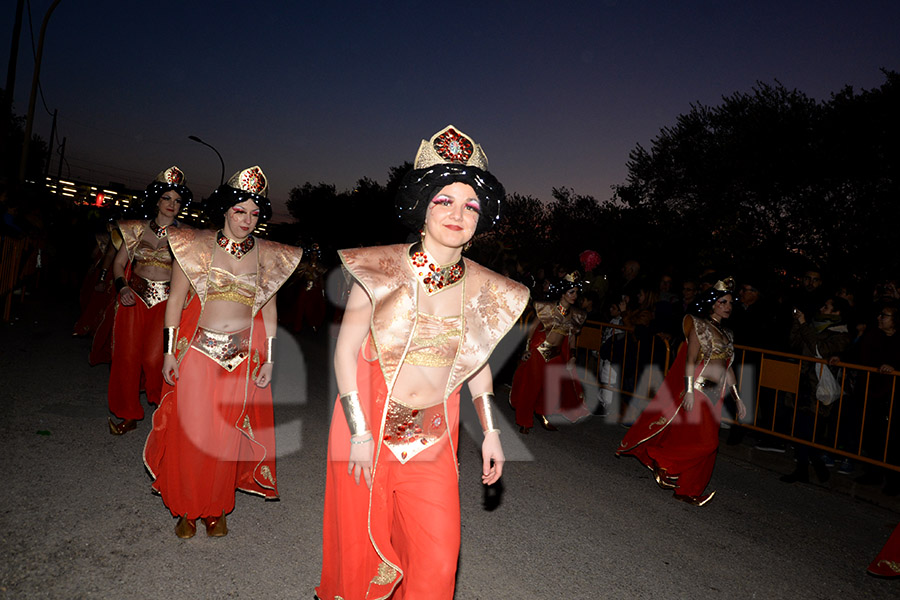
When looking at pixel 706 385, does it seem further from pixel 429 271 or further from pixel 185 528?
pixel 185 528

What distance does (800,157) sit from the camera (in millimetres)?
17453

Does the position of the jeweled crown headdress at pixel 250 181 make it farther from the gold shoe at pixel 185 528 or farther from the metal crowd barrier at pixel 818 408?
the metal crowd barrier at pixel 818 408

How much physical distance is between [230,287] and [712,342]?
4.19 metres

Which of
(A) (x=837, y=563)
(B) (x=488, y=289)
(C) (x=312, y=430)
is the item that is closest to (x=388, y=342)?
(B) (x=488, y=289)

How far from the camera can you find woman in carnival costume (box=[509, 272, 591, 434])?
8.02 metres

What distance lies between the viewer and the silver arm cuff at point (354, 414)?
2422mm

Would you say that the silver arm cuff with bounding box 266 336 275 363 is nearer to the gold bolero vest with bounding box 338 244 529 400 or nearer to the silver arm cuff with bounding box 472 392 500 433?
the gold bolero vest with bounding box 338 244 529 400

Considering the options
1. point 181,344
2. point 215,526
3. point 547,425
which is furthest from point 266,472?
point 547,425

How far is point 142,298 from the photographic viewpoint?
5.87 m

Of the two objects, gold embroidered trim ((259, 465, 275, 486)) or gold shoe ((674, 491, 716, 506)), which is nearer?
gold embroidered trim ((259, 465, 275, 486))

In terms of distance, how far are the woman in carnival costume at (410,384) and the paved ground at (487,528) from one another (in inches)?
47.4

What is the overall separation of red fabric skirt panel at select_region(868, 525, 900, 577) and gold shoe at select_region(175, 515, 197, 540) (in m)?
4.28

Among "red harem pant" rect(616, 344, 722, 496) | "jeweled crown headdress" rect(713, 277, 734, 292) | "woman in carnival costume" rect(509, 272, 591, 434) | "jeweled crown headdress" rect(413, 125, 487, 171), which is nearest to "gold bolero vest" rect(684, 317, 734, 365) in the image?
"red harem pant" rect(616, 344, 722, 496)

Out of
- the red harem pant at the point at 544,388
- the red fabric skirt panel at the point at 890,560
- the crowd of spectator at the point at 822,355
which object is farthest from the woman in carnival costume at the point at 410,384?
the red harem pant at the point at 544,388
